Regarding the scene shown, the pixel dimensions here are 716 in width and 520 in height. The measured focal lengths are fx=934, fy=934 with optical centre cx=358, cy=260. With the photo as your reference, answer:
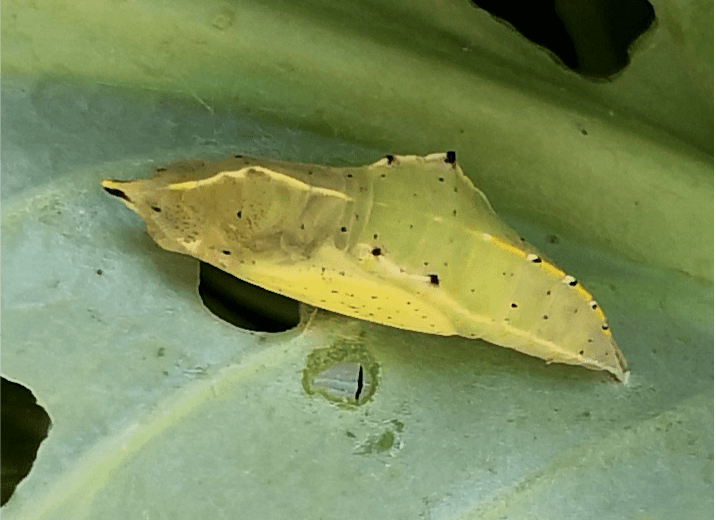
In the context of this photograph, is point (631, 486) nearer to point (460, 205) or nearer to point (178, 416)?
point (460, 205)

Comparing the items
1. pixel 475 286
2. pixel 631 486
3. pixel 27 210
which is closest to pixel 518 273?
pixel 475 286

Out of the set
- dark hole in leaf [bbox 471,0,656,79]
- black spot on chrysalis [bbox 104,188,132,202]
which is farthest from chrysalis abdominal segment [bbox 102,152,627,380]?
dark hole in leaf [bbox 471,0,656,79]

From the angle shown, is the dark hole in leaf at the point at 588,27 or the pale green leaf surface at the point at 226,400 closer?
the pale green leaf surface at the point at 226,400

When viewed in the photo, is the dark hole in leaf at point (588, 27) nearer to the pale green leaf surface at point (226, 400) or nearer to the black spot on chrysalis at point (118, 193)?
the pale green leaf surface at point (226, 400)

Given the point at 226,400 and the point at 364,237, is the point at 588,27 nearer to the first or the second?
the point at 364,237

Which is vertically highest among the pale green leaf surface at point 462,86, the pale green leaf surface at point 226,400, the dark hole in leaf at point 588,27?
the dark hole in leaf at point 588,27

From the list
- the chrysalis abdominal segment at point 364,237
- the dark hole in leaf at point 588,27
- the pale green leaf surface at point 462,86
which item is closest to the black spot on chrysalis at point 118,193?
the chrysalis abdominal segment at point 364,237

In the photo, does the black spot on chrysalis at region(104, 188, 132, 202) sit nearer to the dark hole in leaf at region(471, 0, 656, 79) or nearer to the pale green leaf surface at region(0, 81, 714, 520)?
the pale green leaf surface at region(0, 81, 714, 520)

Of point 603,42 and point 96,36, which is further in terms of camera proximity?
point 603,42
